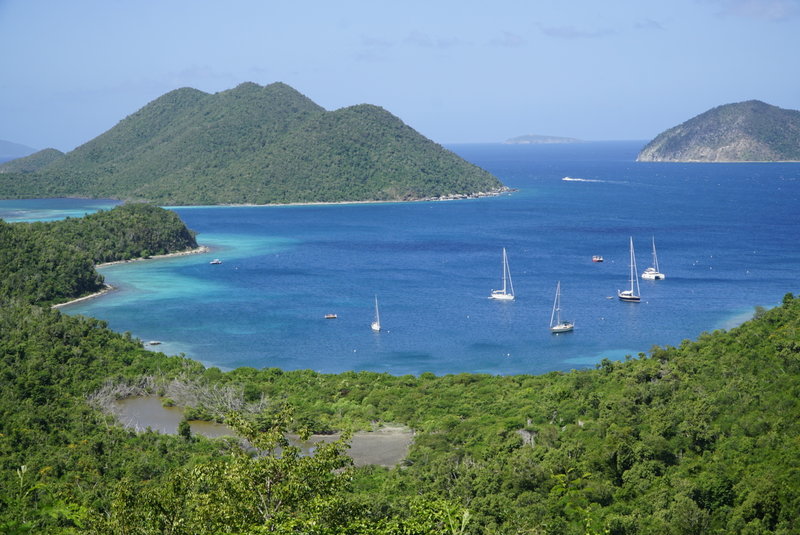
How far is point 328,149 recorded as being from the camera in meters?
159

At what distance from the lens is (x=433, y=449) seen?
31.4m

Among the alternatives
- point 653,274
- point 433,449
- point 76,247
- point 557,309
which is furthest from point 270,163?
point 433,449

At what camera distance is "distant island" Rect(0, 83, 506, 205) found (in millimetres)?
148125

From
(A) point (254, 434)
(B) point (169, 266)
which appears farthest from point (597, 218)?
(A) point (254, 434)

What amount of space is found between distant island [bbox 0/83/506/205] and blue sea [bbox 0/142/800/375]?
65.1 ft

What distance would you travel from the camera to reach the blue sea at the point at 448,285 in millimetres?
52625

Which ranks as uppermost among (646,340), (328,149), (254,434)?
(328,149)

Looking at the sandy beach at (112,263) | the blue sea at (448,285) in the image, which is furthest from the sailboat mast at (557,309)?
the sandy beach at (112,263)

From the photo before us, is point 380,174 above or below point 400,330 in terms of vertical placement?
above

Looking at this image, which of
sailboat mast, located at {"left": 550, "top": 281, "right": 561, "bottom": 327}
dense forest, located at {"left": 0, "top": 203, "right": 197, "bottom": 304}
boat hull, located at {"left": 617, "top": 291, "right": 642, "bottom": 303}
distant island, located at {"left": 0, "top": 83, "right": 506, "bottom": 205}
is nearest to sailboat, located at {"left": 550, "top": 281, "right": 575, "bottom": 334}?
sailboat mast, located at {"left": 550, "top": 281, "right": 561, "bottom": 327}

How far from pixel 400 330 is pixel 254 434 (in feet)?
133

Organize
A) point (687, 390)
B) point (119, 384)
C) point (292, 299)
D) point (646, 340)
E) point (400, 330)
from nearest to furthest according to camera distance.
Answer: point (687, 390), point (119, 384), point (646, 340), point (400, 330), point (292, 299)

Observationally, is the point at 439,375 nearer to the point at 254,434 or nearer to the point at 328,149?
the point at 254,434

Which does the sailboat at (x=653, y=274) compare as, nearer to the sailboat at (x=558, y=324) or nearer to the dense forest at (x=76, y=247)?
the sailboat at (x=558, y=324)
